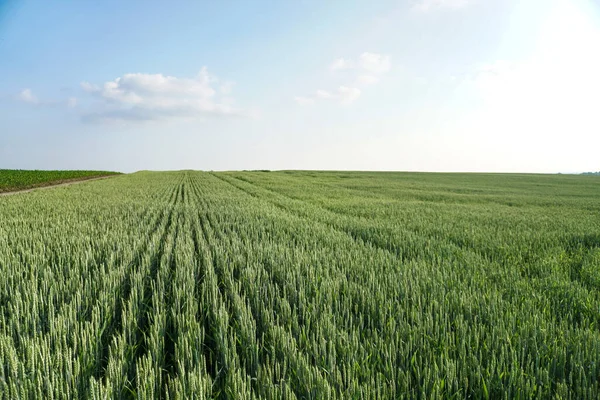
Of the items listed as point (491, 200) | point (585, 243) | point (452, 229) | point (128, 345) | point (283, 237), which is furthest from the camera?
point (491, 200)

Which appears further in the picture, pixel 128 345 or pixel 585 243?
pixel 585 243

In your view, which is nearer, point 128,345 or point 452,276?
point 128,345

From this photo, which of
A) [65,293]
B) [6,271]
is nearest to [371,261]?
[65,293]

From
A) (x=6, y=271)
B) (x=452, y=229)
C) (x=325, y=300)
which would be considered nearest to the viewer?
(x=325, y=300)

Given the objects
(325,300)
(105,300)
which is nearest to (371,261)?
(325,300)

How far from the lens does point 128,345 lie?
272cm

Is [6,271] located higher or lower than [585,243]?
higher

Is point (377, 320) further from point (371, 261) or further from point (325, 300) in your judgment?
point (371, 261)

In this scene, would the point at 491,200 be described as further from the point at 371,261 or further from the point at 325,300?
the point at 325,300

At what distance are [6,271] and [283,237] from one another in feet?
14.7

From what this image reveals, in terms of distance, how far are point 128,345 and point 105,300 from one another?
0.92 meters

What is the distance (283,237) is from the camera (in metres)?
Result: 7.41

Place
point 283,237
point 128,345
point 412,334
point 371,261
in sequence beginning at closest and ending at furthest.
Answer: point 128,345, point 412,334, point 371,261, point 283,237

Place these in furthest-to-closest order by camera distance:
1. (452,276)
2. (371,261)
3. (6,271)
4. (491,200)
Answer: (491,200) < (371,261) < (452,276) < (6,271)
